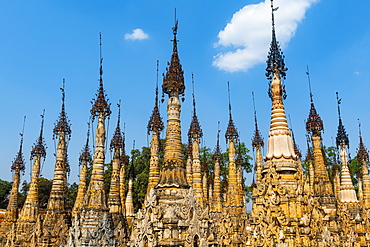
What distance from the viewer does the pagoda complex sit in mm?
13344

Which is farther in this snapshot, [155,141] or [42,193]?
[42,193]

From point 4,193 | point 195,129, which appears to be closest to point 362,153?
point 195,129

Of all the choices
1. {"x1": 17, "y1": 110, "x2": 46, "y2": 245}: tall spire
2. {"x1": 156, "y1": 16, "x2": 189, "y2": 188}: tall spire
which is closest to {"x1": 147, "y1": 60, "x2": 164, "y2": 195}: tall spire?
{"x1": 156, "y1": 16, "x2": 189, "y2": 188}: tall spire

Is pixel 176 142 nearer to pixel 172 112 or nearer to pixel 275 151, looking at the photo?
pixel 172 112

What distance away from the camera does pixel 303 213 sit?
12945 millimetres

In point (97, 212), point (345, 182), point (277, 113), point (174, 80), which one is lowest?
point (97, 212)

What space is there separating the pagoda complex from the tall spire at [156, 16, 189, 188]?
0.05 m

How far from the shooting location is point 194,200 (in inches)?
625

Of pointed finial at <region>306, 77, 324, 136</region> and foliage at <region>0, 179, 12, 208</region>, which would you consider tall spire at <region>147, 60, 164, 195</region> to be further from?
foliage at <region>0, 179, 12, 208</region>

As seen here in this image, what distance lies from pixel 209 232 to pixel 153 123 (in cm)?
1235

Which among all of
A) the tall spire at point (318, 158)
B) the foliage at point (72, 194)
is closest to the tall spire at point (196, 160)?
the tall spire at point (318, 158)

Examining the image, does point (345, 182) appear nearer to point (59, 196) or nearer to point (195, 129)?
point (195, 129)

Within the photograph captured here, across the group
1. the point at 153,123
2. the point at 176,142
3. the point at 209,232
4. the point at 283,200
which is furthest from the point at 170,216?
the point at 153,123

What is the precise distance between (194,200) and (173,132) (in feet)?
12.3
